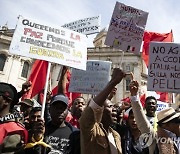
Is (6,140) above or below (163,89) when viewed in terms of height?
below

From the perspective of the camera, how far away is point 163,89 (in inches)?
186

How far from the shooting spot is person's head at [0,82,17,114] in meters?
2.74

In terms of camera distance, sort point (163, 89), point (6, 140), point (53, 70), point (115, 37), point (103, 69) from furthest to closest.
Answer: point (53, 70)
point (103, 69)
point (115, 37)
point (163, 89)
point (6, 140)

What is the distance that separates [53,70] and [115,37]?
28926mm

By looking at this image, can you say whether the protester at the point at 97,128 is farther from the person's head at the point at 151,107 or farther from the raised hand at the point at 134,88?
the person's head at the point at 151,107

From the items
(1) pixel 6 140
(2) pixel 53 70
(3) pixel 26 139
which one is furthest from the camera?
(2) pixel 53 70

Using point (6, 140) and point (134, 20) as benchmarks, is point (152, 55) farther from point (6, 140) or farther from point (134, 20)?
point (6, 140)

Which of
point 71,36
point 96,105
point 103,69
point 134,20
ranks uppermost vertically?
point 134,20

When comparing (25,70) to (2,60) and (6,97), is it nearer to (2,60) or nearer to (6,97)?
(2,60)

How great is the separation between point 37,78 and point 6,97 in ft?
12.5

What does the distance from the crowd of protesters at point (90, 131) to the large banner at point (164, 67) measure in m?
1.20

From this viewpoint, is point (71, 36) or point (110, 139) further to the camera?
point (71, 36)

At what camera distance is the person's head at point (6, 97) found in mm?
2744

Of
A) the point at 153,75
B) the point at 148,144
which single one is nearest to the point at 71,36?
the point at 153,75
